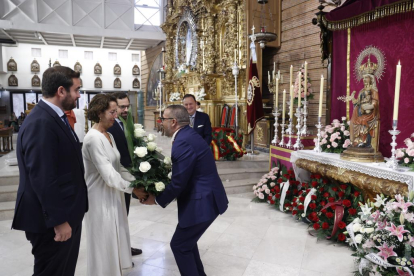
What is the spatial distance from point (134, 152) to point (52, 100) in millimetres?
733

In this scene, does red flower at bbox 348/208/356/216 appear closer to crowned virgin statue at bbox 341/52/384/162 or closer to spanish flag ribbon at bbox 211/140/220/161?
crowned virgin statue at bbox 341/52/384/162

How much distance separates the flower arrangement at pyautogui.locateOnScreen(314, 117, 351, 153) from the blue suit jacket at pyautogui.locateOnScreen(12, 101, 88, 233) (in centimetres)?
357

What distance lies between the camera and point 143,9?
15609mm

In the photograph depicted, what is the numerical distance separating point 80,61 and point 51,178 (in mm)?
19628

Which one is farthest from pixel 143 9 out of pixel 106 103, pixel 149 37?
pixel 106 103

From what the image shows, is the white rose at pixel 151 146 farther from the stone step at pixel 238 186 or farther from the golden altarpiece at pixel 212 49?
the golden altarpiece at pixel 212 49

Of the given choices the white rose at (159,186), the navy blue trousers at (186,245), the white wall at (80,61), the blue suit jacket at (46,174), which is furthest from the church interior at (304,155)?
the white wall at (80,61)

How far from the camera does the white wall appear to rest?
1833 cm

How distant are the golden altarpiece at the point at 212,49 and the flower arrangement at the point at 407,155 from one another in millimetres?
5482

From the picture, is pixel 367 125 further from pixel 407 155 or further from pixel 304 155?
pixel 304 155

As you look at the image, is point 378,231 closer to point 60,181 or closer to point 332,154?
point 332,154

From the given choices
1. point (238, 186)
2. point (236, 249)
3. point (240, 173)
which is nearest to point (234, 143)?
point (240, 173)

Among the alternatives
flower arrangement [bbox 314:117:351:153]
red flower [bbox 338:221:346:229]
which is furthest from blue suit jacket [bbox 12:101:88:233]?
flower arrangement [bbox 314:117:351:153]

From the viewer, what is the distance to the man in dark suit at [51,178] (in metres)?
1.71
